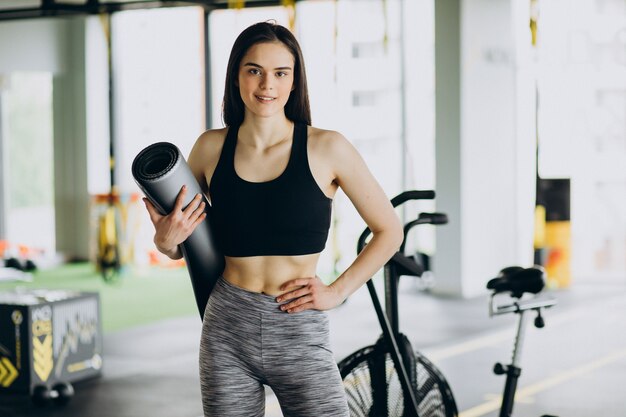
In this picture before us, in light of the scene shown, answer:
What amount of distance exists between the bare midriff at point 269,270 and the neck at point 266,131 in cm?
24

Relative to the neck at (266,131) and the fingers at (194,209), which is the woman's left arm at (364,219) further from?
the fingers at (194,209)

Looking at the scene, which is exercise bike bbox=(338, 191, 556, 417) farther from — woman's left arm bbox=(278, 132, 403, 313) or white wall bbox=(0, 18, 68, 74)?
white wall bbox=(0, 18, 68, 74)

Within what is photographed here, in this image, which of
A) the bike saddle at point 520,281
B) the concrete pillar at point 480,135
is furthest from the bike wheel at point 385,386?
the concrete pillar at point 480,135

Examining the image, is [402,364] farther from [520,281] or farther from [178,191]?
[178,191]

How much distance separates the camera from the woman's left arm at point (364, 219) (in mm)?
1983

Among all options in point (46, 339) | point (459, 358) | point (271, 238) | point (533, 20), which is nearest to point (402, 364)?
point (271, 238)

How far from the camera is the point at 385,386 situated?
3031 millimetres

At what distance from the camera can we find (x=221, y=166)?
203cm

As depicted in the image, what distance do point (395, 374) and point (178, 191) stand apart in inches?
52.7

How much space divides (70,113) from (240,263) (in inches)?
375

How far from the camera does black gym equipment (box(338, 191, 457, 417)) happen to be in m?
2.91

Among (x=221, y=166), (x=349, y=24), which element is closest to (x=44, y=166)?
(x=349, y=24)

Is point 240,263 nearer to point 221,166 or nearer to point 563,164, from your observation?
point 221,166

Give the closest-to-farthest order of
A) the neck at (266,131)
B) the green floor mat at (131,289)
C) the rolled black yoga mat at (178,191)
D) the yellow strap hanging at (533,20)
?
the rolled black yoga mat at (178,191)
the neck at (266,131)
the green floor mat at (131,289)
the yellow strap hanging at (533,20)
